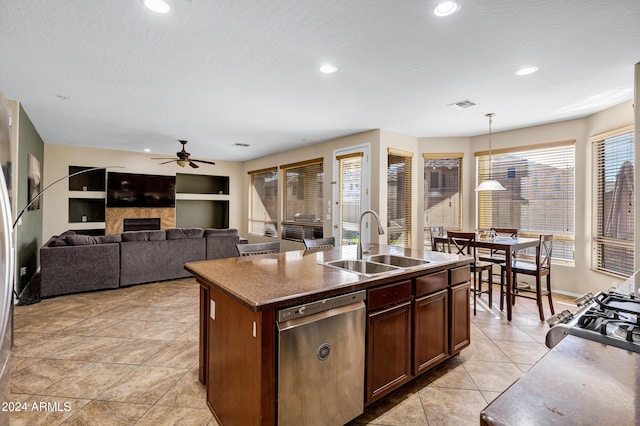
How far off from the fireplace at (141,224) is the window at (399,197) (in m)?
5.61

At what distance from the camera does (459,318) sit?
8.41 feet

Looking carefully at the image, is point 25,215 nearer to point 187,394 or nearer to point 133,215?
point 133,215

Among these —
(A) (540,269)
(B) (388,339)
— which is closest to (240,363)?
(B) (388,339)

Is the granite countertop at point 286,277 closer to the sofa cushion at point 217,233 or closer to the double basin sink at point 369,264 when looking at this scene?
the double basin sink at point 369,264

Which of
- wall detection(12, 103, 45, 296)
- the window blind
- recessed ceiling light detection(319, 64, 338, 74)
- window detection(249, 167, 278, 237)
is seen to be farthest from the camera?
window detection(249, 167, 278, 237)

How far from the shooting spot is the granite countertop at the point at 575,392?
0.58 meters

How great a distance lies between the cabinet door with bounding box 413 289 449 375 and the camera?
85.2 inches

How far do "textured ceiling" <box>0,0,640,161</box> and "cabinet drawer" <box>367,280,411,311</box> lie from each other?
1.76 metres

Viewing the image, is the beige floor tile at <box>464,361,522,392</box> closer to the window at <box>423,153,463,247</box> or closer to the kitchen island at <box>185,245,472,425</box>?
the kitchen island at <box>185,245,472,425</box>

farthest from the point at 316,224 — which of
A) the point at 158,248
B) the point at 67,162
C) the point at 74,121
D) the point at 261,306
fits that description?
the point at 67,162

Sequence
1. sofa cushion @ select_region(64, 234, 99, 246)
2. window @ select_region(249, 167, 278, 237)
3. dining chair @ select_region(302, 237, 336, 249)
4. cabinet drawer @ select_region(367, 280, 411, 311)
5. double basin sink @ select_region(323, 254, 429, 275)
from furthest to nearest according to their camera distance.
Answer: window @ select_region(249, 167, 278, 237)
sofa cushion @ select_region(64, 234, 99, 246)
dining chair @ select_region(302, 237, 336, 249)
double basin sink @ select_region(323, 254, 429, 275)
cabinet drawer @ select_region(367, 280, 411, 311)

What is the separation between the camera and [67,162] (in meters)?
6.57

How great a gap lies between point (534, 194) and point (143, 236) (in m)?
6.12

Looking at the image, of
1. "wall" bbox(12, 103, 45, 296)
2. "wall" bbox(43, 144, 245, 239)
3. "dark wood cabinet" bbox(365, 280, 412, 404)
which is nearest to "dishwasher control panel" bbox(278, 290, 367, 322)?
"dark wood cabinet" bbox(365, 280, 412, 404)
